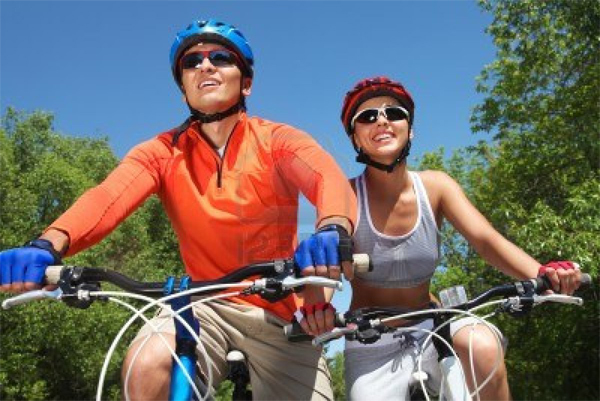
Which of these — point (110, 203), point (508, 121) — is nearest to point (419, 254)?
point (110, 203)

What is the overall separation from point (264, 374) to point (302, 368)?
170 millimetres

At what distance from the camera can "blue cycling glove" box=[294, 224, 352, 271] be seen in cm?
193

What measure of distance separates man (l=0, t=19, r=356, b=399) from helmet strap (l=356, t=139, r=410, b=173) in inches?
25.5

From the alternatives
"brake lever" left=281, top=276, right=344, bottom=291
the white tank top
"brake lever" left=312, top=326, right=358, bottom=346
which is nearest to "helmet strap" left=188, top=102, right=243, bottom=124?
the white tank top

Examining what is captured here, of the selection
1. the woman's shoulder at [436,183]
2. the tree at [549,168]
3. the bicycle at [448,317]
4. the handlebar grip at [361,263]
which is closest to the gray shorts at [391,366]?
the bicycle at [448,317]

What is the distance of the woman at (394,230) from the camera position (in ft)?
10.3

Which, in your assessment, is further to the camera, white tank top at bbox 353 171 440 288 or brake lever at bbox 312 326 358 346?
white tank top at bbox 353 171 440 288

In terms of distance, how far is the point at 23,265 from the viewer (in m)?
2.10

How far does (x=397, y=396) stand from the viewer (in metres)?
2.97

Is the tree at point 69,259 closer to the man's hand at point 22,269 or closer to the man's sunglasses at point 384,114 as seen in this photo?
the man's sunglasses at point 384,114

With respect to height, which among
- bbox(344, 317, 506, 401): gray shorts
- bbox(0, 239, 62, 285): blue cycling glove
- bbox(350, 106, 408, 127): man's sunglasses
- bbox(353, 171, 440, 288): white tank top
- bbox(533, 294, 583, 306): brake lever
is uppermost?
bbox(350, 106, 408, 127): man's sunglasses

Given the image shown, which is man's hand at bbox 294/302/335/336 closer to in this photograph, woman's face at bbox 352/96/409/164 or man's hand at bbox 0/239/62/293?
man's hand at bbox 0/239/62/293

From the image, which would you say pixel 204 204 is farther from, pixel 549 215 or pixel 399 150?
pixel 549 215

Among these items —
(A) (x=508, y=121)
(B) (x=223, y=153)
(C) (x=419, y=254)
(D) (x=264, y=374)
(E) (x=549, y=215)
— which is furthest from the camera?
(A) (x=508, y=121)
